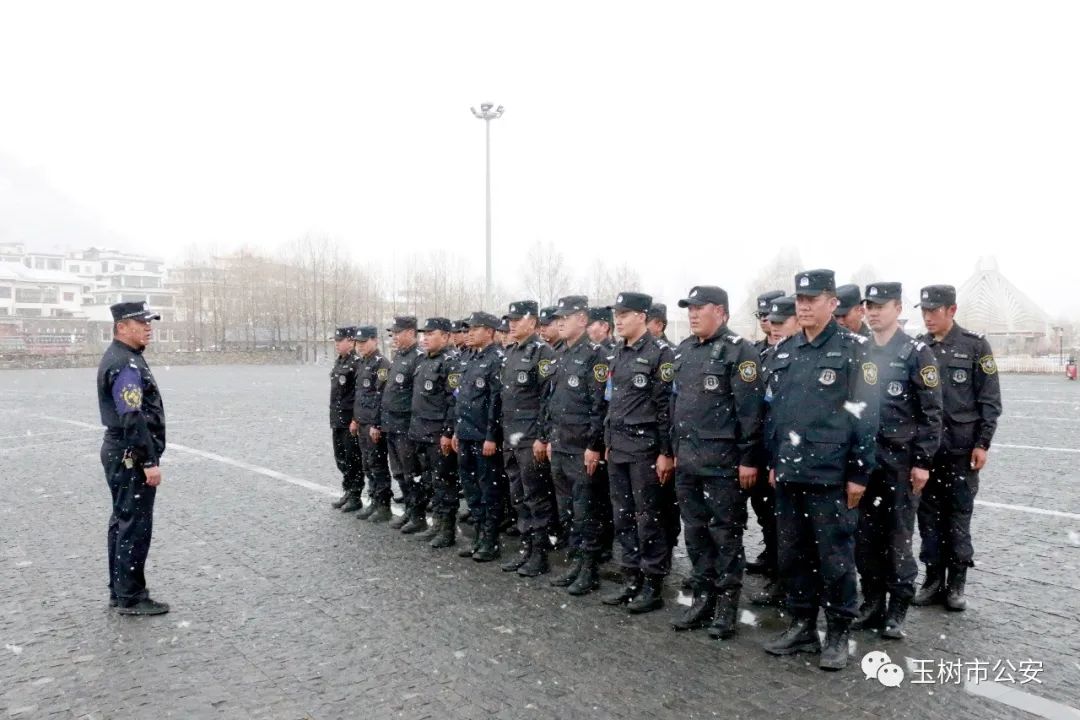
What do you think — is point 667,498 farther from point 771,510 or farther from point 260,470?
point 260,470

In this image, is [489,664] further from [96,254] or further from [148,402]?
[96,254]

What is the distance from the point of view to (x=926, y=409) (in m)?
5.01

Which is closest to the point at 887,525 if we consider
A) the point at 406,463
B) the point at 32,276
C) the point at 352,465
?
the point at 406,463

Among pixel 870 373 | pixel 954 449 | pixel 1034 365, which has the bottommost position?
pixel 1034 365

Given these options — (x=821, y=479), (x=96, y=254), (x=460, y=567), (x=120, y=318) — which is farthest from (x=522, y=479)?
(x=96, y=254)

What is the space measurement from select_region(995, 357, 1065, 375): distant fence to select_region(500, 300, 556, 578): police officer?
127 ft

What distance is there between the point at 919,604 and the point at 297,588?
4.62 metres

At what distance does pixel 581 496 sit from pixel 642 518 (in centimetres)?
60

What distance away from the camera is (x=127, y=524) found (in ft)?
18.0

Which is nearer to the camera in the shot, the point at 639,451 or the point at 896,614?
the point at 896,614

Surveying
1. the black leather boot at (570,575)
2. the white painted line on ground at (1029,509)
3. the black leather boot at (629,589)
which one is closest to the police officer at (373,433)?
the black leather boot at (570,575)

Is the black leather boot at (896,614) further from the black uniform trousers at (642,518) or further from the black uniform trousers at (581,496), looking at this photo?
the black uniform trousers at (581,496)

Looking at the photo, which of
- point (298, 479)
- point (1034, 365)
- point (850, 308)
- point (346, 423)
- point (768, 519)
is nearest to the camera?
point (850, 308)

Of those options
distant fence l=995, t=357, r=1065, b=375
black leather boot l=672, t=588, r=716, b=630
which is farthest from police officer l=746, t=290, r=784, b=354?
distant fence l=995, t=357, r=1065, b=375
